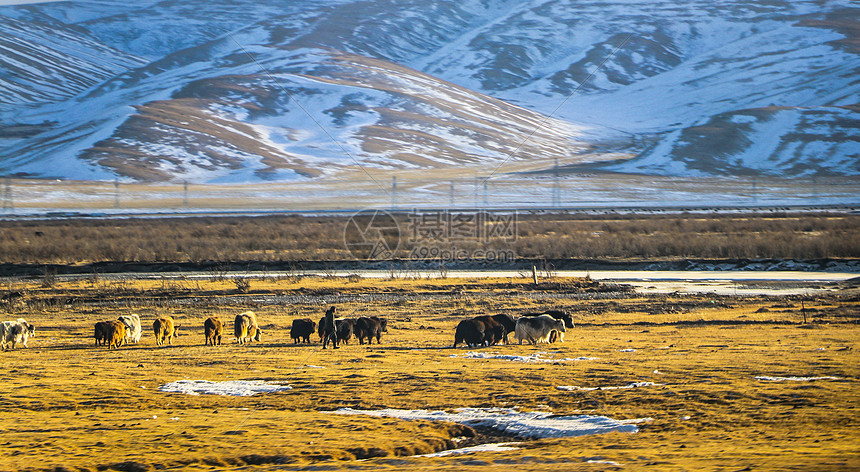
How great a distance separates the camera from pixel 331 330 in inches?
605

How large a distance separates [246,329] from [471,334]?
403 cm

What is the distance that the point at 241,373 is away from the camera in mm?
12242

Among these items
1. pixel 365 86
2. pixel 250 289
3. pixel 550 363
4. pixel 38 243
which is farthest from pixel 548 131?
pixel 550 363

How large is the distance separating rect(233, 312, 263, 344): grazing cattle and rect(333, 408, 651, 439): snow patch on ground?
615cm

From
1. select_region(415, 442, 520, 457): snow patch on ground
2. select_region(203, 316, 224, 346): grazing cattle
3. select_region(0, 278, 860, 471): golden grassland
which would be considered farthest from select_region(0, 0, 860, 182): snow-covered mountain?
select_region(415, 442, 520, 457): snow patch on ground

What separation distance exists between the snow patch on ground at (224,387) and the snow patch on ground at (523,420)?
1510 mm

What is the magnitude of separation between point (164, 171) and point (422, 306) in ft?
319

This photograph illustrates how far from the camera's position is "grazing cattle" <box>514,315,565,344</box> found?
50.0 feet

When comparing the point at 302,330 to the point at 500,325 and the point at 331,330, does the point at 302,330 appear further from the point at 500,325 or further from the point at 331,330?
the point at 500,325

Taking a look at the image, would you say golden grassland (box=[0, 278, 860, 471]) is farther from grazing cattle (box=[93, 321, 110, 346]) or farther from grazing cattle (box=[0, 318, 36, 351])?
grazing cattle (box=[0, 318, 36, 351])

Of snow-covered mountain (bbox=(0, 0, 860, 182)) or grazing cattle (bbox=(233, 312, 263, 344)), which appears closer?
grazing cattle (bbox=(233, 312, 263, 344))

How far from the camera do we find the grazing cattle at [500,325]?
15.3 metres

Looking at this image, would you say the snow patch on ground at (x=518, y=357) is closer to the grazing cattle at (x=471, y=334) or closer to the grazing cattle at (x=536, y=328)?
the grazing cattle at (x=471, y=334)

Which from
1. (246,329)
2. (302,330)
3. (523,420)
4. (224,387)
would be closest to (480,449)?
(523,420)
